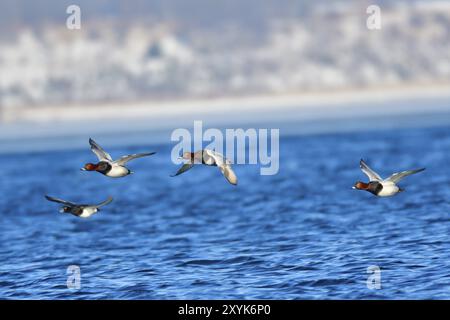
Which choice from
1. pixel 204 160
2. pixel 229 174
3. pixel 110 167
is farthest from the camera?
pixel 110 167

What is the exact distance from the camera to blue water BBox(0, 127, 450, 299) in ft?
75.4

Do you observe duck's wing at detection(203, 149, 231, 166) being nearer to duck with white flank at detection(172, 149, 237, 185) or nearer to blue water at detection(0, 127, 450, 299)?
duck with white flank at detection(172, 149, 237, 185)

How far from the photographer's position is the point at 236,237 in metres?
30.7

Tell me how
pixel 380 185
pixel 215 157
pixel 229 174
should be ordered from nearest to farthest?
1. pixel 229 174
2. pixel 380 185
3. pixel 215 157

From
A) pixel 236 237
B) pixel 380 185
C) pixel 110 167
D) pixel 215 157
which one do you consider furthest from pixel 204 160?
pixel 236 237

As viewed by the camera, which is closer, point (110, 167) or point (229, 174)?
point (229, 174)

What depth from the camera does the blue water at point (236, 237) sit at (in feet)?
75.4

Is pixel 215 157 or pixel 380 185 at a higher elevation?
pixel 215 157

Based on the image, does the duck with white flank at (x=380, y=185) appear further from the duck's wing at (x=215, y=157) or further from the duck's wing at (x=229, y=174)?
the duck's wing at (x=215, y=157)

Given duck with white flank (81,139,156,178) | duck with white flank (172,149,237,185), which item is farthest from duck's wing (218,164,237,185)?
duck with white flank (81,139,156,178)

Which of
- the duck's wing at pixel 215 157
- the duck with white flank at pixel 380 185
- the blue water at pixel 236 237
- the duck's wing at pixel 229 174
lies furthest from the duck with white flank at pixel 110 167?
the duck with white flank at pixel 380 185

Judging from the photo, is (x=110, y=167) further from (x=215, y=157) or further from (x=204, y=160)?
(x=215, y=157)
